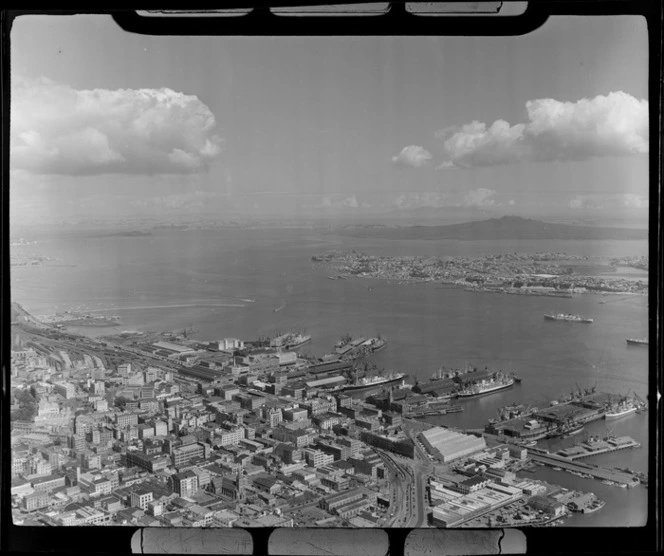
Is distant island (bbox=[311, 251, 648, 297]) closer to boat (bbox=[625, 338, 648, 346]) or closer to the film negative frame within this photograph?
boat (bbox=[625, 338, 648, 346])

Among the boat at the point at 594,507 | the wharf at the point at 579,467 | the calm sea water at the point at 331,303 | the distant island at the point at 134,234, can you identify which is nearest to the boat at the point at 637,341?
the calm sea water at the point at 331,303

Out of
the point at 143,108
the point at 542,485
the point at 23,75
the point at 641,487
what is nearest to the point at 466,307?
the point at 542,485

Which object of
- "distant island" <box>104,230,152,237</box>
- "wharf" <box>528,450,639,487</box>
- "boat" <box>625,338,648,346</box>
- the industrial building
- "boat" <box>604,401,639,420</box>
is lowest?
"wharf" <box>528,450,639,487</box>

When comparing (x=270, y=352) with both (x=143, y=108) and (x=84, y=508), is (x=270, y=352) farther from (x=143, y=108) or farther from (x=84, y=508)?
(x=143, y=108)

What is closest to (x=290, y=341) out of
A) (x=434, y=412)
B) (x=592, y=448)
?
(x=434, y=412)

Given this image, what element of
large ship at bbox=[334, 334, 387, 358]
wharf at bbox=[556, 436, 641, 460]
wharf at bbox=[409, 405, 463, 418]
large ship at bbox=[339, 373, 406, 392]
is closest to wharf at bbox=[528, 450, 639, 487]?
wharf at bbox=[556, 436, 641, 460]
